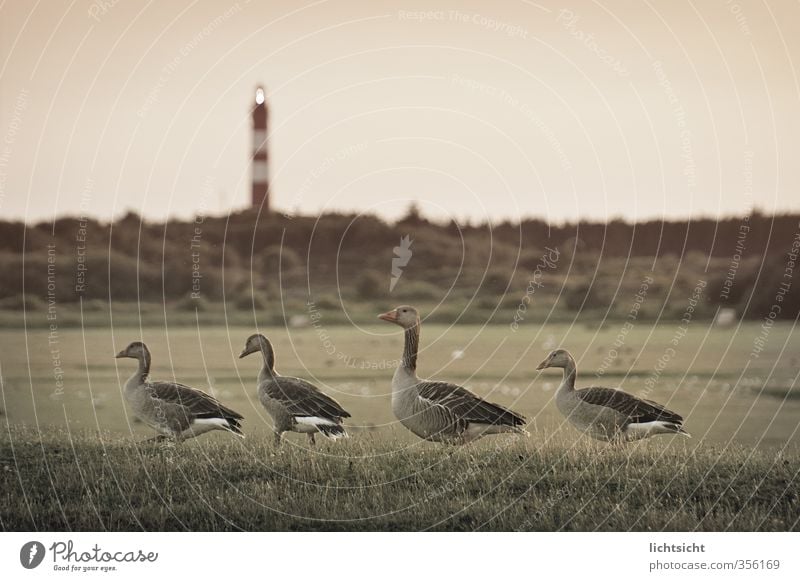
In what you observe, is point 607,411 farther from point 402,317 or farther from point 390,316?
point 390,316

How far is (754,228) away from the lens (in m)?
12.5

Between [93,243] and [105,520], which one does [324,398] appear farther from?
[93,243]

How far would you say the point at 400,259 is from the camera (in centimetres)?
1260

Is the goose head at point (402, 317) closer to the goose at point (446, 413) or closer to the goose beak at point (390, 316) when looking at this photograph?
the goose beak at point (390, 316)

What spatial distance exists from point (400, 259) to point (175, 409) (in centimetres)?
272

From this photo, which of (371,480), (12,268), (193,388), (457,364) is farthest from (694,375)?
(12,268)

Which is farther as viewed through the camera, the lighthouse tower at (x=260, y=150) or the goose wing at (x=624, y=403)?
the lighthouse tower at (x=260, y=150)

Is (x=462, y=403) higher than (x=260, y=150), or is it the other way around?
(x=260, y=150)

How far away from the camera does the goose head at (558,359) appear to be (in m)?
11.5

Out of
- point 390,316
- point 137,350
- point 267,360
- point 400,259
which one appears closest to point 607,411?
point 390,316

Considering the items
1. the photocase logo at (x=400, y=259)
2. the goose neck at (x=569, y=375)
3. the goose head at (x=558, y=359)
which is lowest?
the goose neck at (x=569, y=375)

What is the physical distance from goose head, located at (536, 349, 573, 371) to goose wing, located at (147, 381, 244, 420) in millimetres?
2825
